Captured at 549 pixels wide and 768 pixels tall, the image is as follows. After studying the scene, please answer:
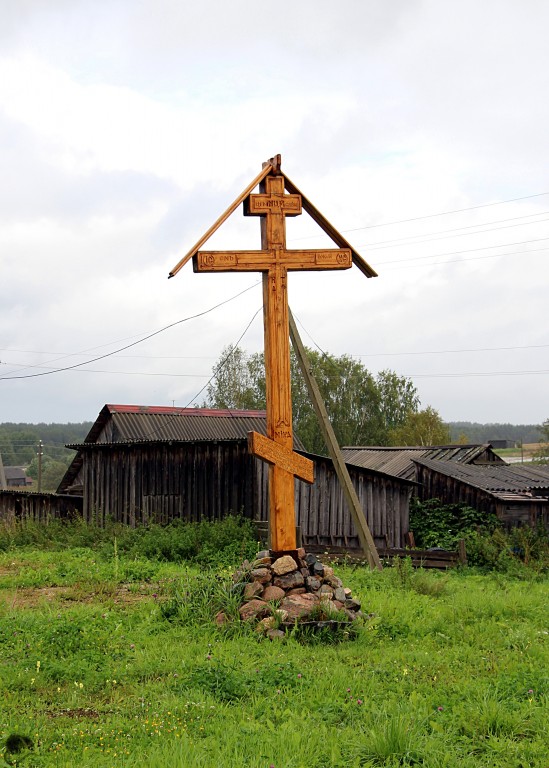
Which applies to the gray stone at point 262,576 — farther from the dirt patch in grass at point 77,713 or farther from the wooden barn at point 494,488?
the wooden barn at point 494,488

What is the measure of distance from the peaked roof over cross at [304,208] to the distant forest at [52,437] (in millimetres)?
92875

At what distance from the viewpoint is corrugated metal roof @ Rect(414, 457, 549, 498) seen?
24.5 m

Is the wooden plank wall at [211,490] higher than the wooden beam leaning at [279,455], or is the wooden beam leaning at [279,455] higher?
the wooden beam leaning at [279,455]

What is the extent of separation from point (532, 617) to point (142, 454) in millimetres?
14023

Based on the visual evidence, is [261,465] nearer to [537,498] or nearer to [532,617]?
[537,498]

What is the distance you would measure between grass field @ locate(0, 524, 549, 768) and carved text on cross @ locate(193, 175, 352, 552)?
1544 mm

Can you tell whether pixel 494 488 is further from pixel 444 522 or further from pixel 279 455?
pixel 279 455

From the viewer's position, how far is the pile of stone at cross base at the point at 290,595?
952 cm

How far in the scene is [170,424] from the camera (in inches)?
1155

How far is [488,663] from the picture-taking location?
8266mm

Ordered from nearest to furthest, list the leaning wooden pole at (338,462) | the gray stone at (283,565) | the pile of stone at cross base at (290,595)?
the pile of stone at cross base at (290,595) < the gray stone at (283,565) < the leaning wooden pole at (338,462)

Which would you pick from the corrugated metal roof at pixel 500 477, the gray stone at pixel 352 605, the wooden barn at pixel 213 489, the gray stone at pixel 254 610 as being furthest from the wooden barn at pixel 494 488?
the gray stone at pixel 254 610

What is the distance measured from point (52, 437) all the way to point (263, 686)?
6619 inches

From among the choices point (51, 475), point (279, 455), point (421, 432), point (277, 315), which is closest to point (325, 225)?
point (277, 315)
